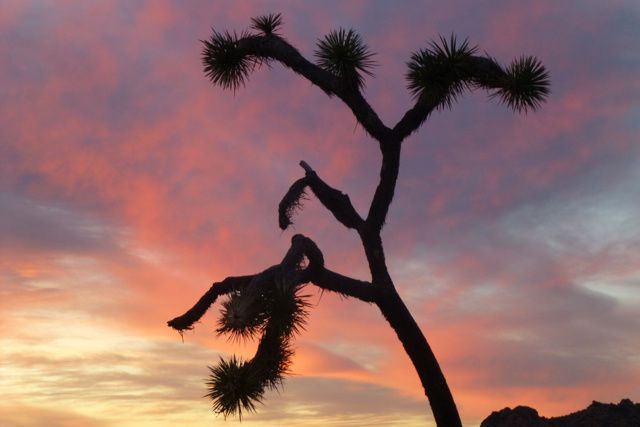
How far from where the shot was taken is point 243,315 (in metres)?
9.84

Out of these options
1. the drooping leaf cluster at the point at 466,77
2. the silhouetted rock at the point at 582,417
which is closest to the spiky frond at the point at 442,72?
the drooping leaf cluster at the point at 466,77

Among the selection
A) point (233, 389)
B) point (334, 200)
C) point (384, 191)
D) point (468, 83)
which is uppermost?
point (468, 83)

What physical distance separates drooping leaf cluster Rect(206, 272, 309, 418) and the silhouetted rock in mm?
7267

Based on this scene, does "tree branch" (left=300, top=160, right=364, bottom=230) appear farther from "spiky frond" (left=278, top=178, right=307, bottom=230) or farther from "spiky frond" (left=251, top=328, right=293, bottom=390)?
"spiky frond" (left=251, top=328, right=293, bottom=390)

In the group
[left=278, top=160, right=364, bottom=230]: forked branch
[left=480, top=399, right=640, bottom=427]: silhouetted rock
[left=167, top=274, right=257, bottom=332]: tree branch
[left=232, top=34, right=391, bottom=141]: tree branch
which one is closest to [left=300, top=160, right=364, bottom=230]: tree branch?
[left=278, top=160, right=364, bottom=230]: forked branch

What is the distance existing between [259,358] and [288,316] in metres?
0.62

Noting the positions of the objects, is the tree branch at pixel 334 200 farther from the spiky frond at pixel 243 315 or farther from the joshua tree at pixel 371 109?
the spiky frond at pixel 243 315

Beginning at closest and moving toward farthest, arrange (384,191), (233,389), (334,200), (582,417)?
(233,389)
(384,191)
(334,200)
(582,417)

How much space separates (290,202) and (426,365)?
336cm

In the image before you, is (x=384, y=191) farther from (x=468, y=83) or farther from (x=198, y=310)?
(x=198, y=310)

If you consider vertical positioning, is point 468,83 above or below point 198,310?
above

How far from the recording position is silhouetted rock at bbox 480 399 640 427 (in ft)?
51.9

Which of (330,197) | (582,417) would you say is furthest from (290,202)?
(582,417)

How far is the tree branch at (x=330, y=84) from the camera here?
45.0 feet
